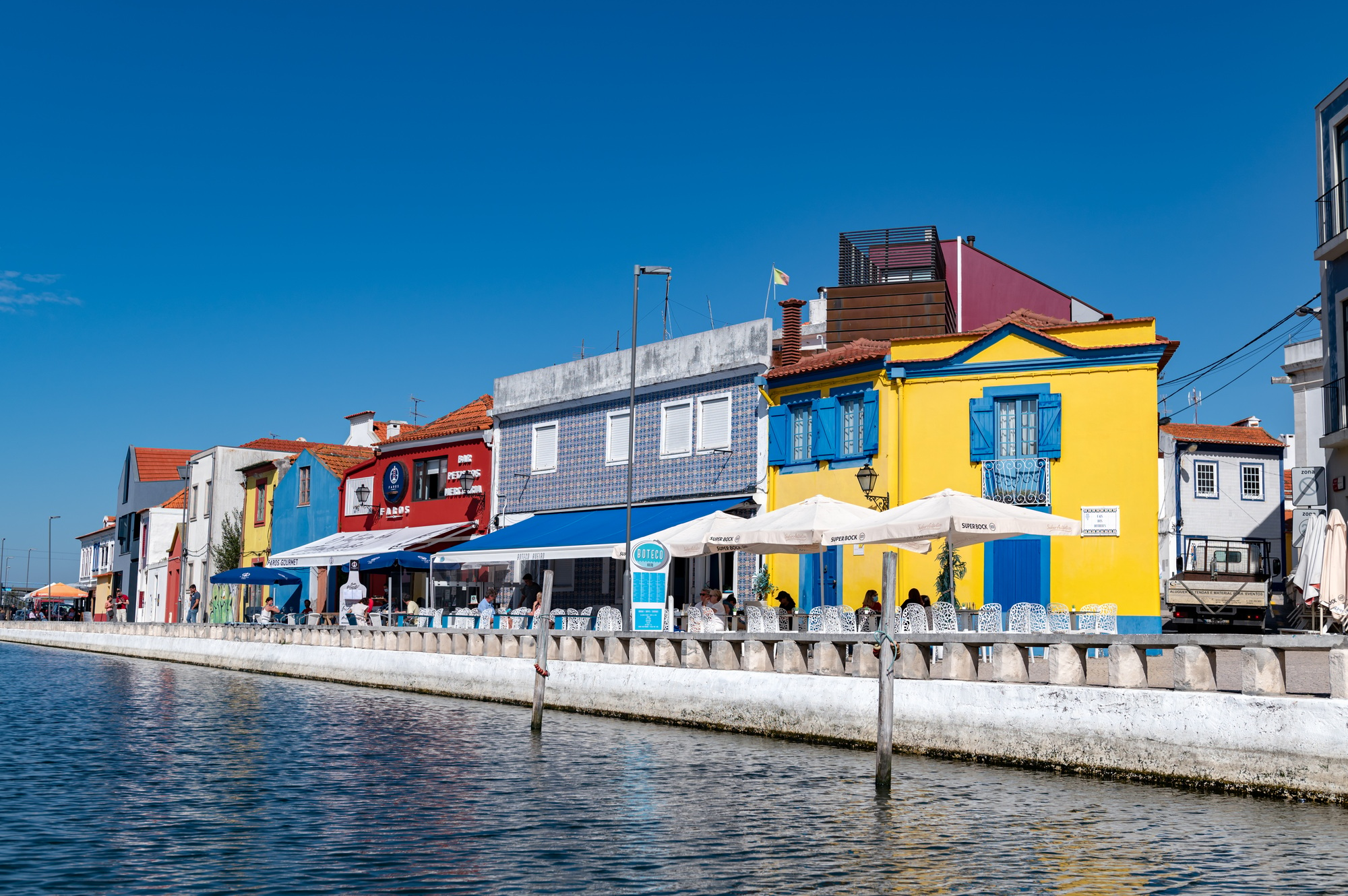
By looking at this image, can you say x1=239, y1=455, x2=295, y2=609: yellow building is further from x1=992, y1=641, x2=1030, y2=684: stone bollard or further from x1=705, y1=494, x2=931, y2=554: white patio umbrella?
x1=992, y1=641, x2=1030, y2=684: stone bollard

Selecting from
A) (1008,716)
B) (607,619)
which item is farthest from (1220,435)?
(1008,716)

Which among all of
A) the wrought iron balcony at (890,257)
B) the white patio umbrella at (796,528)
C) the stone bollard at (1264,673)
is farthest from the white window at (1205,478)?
the stone bollard at (1264,673)

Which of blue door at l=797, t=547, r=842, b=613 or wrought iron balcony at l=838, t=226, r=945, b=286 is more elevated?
wrought iron balcony at l=838, t=226, r=945, b=286

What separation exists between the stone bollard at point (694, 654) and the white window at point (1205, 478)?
3082cm

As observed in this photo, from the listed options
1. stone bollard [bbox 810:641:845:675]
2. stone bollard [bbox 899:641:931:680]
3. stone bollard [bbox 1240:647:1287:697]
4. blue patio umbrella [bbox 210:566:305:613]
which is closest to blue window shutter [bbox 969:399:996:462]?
stone bollard [bbox 810:641:845:675]

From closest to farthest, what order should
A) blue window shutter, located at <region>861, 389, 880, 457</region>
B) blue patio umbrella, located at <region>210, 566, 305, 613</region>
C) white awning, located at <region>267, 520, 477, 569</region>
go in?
blue window shutter, located at <region>861, 389, 880, 457</region>, white awning, located at <region>267, 520, 477, 569</region>, blue patio umbrella, located at <region>210, 566, 305, 613</region>

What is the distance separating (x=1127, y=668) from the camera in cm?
1409

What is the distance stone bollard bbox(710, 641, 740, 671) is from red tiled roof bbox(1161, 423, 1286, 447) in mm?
30536

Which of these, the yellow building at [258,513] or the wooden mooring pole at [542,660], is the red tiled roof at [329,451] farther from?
the wooden mooring pole at [542,660]

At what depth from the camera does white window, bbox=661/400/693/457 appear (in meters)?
31.5

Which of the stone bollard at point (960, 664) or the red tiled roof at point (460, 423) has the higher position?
the red tiled roof at point (460, 423)

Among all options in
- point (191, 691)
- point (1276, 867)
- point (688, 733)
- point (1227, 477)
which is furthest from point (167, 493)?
point (1276, 867)

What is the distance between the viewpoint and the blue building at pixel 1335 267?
2217cm

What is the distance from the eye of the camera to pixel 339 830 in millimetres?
11039
